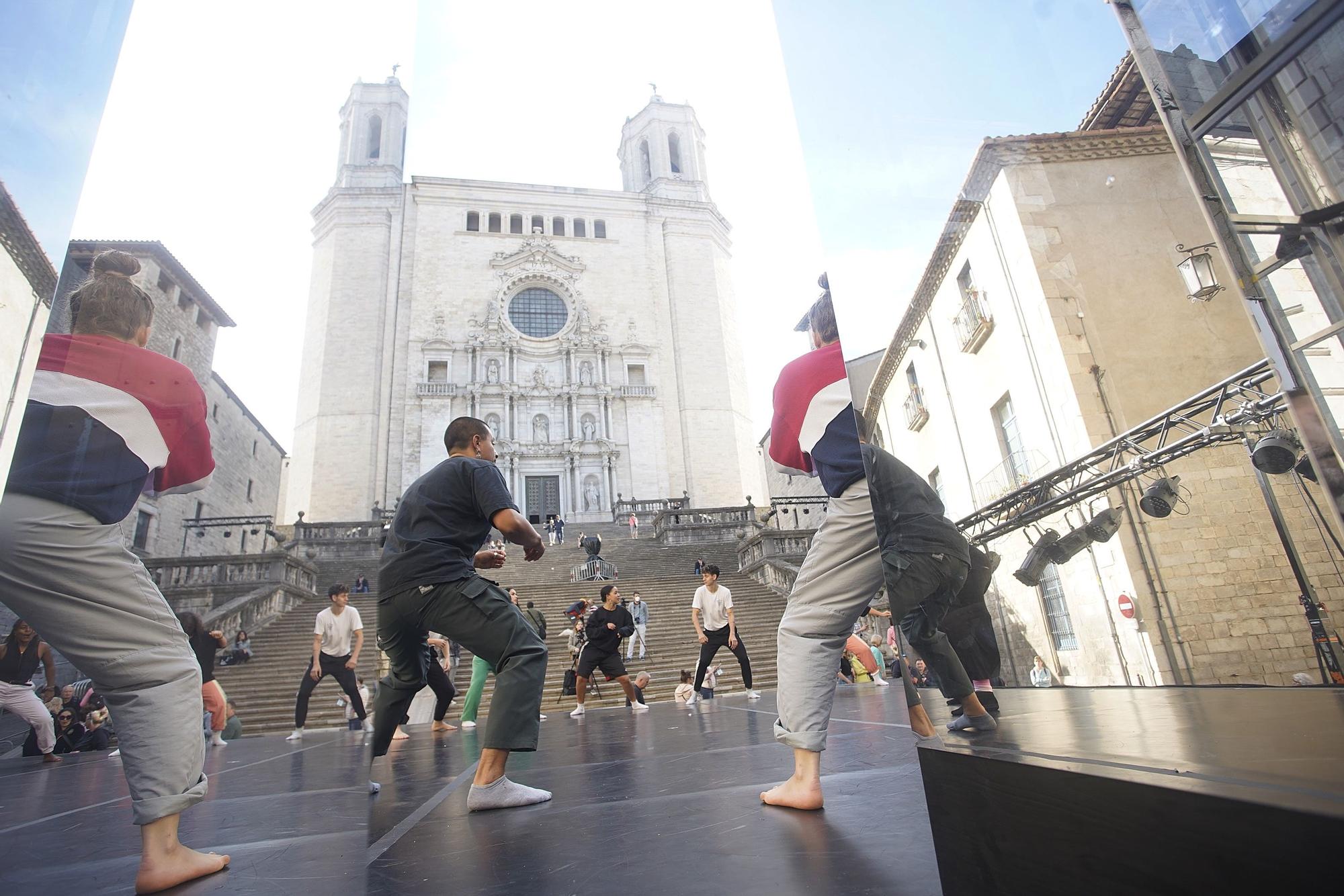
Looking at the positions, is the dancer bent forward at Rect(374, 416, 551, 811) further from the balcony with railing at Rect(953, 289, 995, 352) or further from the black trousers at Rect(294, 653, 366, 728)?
the black trousers at Rect(294, 653, 366, 728)

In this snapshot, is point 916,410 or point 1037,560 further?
point 916,410

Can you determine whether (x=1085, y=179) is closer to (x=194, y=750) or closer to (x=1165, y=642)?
(x=1165, y=642)

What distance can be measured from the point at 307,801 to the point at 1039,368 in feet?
7.48

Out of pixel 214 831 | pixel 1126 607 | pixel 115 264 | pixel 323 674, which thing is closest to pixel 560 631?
pixel 323 674

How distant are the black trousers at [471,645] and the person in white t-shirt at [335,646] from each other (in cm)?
391

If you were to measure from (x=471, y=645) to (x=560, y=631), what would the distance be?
972 cm

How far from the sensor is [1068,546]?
0.72 m

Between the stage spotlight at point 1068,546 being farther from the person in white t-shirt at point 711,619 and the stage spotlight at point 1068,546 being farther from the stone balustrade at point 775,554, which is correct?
the stone balustrade at point 775,554

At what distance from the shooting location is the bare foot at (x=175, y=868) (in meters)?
1.17

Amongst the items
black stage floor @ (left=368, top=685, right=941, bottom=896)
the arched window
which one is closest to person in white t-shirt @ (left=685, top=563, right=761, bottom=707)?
black stage floor @ (left=368, top=685, right=941, bottom=896)

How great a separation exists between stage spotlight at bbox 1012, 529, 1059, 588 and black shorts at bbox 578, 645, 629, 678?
6.07m

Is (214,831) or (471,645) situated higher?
(471,645)

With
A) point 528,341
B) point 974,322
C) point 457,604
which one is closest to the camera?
point 974,322

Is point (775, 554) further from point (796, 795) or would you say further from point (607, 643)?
point (796, 795)
